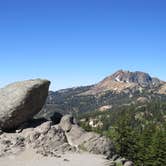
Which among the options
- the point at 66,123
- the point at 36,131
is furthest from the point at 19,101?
the point at 66,123

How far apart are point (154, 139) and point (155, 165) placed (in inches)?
249

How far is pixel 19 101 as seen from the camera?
54.5 metres

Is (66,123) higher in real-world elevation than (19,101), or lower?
lower

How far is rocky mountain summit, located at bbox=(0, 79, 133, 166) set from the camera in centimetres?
5178

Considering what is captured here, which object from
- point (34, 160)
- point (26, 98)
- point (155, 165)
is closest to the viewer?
point (34, 160)

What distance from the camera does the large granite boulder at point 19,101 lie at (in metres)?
54.6

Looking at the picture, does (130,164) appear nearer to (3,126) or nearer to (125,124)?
(3,126)

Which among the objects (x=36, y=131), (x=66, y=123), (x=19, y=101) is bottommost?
(x=36, y=131)

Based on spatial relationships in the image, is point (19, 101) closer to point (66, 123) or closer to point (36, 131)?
point (36, 131)

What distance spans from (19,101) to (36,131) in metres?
5.15

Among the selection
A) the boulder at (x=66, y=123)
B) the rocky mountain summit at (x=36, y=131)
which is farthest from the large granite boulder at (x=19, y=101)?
the boulder at (x=66, y=123)

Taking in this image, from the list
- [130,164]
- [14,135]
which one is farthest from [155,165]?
[14,135]

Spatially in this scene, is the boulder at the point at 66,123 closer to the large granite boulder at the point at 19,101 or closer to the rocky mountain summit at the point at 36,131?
the rocky mountain summit at the point at 36,131

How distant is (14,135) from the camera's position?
53.9m
